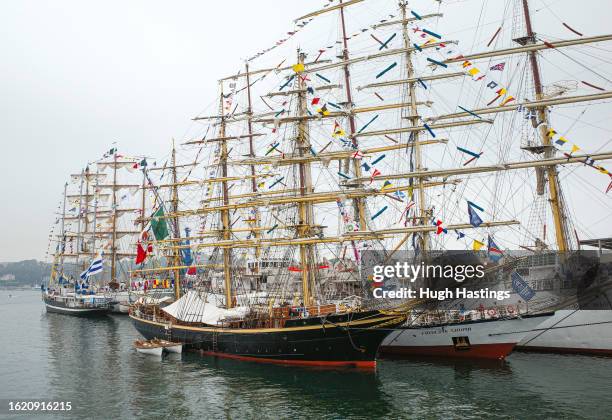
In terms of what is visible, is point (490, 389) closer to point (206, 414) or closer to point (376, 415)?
point (376, 415)

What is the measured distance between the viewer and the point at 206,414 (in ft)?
68.1

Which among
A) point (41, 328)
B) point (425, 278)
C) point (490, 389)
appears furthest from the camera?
point (41, 328)

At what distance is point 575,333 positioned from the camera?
28.5 metres

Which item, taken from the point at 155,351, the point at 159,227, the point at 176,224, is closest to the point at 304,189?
the point at 155,351

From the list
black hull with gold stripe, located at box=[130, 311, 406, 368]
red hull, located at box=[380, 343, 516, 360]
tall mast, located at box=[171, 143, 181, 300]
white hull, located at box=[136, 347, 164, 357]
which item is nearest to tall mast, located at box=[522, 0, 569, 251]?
red hull, located at box=[380, 343, 516, 360]

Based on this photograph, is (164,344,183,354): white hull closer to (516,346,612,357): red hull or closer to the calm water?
the calm water

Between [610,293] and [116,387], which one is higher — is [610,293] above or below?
above

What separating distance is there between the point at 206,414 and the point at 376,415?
6984 millimetres

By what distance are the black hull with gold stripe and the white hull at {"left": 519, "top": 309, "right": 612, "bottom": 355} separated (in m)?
9.46

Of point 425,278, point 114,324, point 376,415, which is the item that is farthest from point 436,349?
point 114,324

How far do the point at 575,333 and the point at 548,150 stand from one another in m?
11.2

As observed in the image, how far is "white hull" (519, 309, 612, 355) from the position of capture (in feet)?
90.3

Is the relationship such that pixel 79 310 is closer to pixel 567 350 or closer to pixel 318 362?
pixel 318 362

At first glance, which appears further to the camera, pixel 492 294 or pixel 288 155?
pixel 288 155
